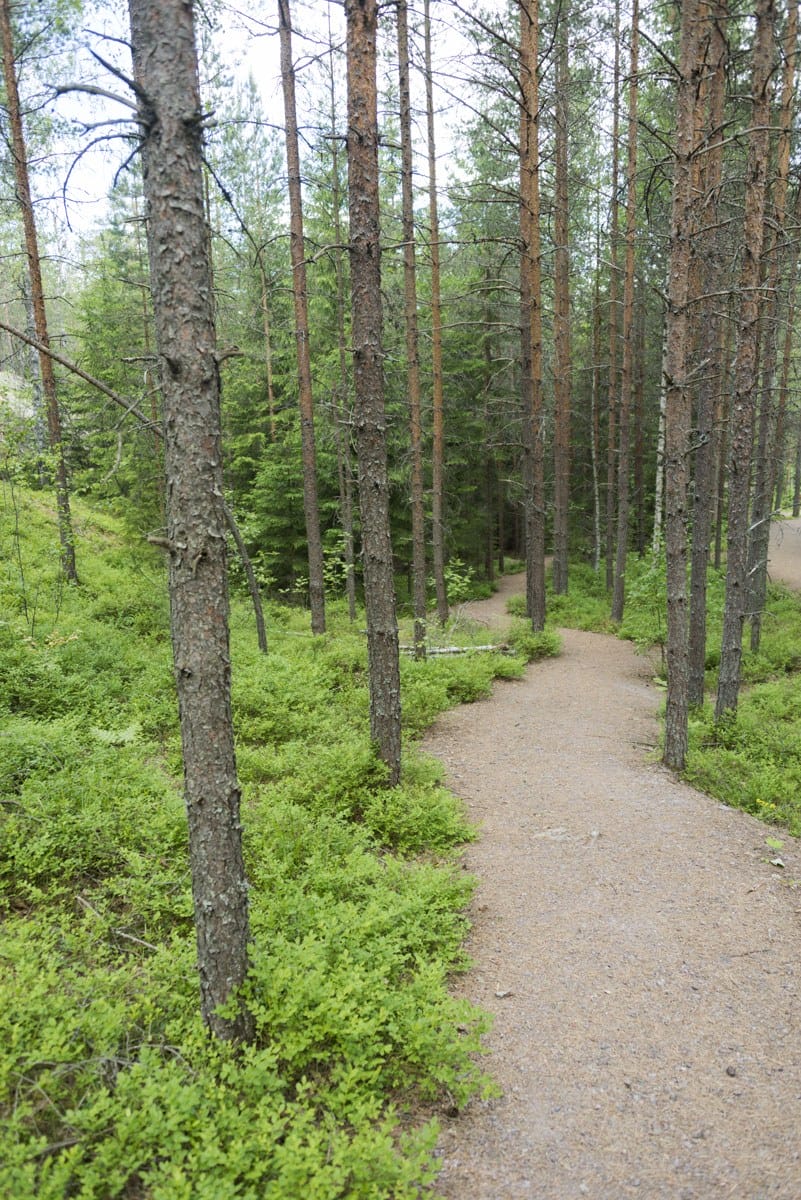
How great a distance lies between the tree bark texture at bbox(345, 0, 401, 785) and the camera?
5.89 meters

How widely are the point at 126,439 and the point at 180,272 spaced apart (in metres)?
16.0

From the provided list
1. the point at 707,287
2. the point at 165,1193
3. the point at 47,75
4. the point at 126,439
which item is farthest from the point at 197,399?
the point at 126,439

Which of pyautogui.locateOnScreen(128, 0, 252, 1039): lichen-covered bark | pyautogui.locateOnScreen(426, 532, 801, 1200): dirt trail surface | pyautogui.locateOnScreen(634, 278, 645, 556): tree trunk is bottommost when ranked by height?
pyautogui.locateOnScreen(426, 532, 801, 1200): dirt trail surface

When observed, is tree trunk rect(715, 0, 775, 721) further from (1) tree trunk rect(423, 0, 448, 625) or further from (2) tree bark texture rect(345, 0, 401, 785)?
(1) tree trunk rect(423, 0, 448, 625)

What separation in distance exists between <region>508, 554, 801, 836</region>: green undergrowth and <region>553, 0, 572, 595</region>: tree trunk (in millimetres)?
1923

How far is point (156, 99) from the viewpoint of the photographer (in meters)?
2.75

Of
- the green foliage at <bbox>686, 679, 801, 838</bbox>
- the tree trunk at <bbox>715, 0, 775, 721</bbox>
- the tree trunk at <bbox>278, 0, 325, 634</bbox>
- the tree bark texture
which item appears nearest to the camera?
the tree bark texture

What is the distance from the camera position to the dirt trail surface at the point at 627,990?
3.12 meters

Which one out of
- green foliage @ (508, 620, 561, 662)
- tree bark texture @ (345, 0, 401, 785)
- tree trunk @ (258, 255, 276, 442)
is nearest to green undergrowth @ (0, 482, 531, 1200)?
tree bark texture @ (345, 0, 401, 785)

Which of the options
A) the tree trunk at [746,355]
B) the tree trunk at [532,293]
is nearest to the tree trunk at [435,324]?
the tree trunk at [532,293]

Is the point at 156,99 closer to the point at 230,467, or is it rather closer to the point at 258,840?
the point at 258,840

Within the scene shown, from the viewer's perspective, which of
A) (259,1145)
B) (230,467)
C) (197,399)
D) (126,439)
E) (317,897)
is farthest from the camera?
(230,467)

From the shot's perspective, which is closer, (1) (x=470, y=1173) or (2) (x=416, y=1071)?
(1) (x=470, y=1173)

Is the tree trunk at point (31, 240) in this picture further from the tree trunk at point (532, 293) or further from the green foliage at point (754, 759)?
the green foliage at point (754, 759)
